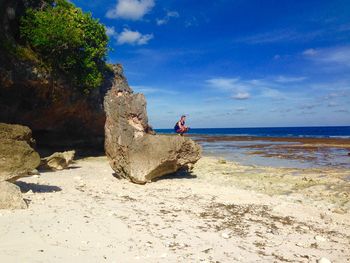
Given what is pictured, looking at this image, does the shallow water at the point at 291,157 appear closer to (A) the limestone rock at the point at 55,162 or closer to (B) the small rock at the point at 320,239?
(A) the limestone rock at the point at 55,162

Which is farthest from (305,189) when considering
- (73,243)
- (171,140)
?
(73,243)

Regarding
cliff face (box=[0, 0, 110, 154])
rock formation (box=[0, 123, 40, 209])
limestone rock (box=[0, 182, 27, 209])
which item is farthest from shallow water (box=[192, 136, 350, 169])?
limestone rock (box=[0, 182, 27, 209])

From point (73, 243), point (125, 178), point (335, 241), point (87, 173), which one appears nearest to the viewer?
point (73, 243)

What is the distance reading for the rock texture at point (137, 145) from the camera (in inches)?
535

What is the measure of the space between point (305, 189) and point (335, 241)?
20.9 ft

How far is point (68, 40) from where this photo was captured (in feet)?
56.0

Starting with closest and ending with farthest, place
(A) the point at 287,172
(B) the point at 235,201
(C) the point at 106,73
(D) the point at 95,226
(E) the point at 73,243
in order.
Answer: (E) the point at 73,243 → (D) the point at 95,226 → (B) the point at 235,201 → (A) the point at 287,172 → (C) the point at 106,73

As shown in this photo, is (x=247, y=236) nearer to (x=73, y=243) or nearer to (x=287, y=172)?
(x=73, y=243)

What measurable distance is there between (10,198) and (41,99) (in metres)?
11.1

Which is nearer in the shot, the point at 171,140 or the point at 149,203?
the point at 149,203

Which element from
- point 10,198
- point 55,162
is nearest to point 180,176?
point 55,162

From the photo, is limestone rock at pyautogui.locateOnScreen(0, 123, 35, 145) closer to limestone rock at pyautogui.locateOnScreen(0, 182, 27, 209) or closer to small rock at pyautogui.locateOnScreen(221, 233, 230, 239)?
limestone rock at pyautogui.locateOnScreen(0, 182, 27, 209)

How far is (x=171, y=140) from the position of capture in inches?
554

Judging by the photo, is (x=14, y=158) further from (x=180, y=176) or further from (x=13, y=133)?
(x=180, y=176)
